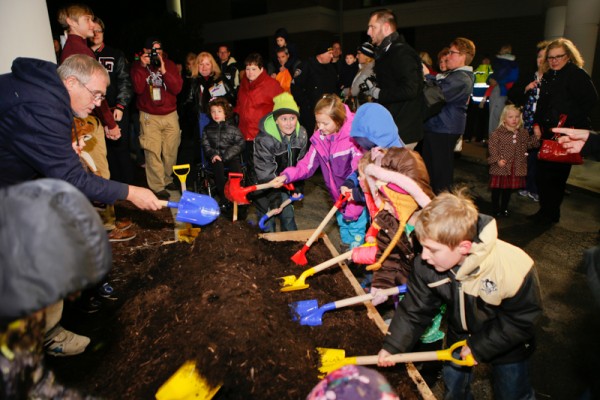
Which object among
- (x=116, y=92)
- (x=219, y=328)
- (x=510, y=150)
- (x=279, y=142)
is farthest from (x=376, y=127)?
(x=116, y=92)

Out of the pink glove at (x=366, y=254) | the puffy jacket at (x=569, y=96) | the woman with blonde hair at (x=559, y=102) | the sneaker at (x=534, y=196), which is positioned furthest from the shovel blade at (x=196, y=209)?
the sneaker at (x=534, y=196)

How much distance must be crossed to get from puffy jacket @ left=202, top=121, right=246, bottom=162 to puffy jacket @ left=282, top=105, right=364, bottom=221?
4.42 feet

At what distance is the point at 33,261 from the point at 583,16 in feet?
29.5

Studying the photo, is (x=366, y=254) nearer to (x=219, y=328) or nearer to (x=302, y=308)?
(x=302, y=308)

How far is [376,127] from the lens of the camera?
3.14m

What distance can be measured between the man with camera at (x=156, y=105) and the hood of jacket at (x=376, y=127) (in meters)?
3.77

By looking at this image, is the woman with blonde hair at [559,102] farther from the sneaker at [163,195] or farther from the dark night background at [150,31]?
the dark night background at [150,31]

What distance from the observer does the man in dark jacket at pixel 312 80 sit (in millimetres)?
7113

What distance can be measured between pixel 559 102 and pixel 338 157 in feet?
10.1

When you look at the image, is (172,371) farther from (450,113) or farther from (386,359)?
(450,113)

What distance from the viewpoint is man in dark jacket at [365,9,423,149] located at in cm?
425

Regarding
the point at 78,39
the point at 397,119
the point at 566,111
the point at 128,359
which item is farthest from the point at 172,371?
the point at 566,111

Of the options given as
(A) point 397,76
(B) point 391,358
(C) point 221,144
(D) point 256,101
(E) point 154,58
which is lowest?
(B) point 391,358

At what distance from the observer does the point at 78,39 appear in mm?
4531
